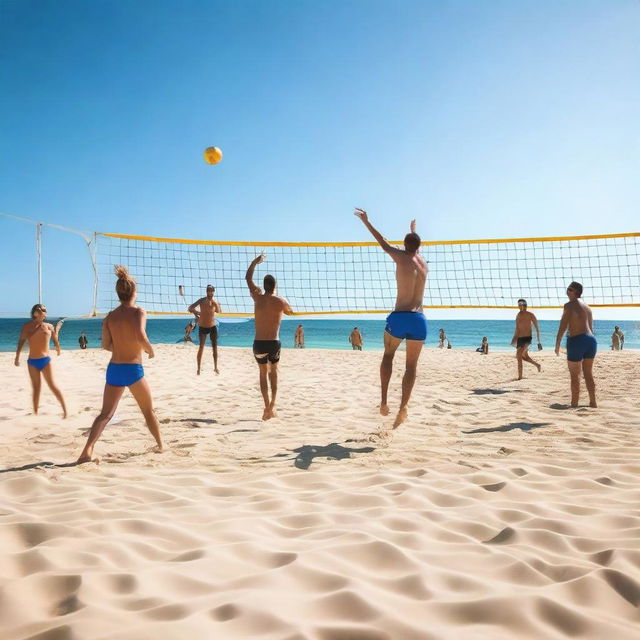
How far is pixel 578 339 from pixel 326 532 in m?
4.49

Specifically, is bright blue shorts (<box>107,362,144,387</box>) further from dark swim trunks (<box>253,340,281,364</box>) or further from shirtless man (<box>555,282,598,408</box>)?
shirtless man (<box>555,282,598,408</box>)

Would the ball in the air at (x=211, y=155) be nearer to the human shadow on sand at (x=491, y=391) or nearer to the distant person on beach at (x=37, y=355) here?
the distant person on beach at (x=37, y=355)

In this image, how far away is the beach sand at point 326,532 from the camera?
4.39ft

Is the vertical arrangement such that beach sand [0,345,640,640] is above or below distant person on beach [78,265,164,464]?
below

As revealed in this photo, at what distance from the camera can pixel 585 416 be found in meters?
4.80

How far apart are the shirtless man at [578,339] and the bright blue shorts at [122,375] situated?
442 centimetres

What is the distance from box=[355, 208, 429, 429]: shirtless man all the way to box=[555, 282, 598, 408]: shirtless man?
2120mm

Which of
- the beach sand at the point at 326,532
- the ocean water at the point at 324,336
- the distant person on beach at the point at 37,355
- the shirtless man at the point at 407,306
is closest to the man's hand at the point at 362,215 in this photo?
the shirtless man at the point at 407,306

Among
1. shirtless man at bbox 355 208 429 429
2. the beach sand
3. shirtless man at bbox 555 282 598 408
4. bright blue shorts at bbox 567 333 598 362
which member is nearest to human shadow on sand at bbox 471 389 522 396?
shirtless man at bbox 555 282 598 408

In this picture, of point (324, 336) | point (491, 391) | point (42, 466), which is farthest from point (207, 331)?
point (324, 336)

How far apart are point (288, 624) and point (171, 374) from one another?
7.89 meters

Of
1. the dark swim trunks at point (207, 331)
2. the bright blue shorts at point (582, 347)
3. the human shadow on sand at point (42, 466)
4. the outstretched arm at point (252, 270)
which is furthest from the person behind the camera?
the dark swim trunks at point (207, 331)

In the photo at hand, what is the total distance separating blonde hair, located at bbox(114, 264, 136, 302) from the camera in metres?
3.44

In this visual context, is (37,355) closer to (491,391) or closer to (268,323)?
(268,323)
